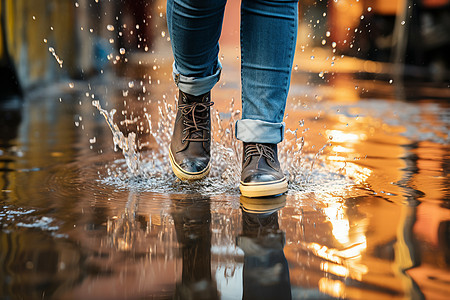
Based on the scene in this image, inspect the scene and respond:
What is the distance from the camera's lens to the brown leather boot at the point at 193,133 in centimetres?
217

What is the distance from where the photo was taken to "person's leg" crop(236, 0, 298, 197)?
1914 millimetres

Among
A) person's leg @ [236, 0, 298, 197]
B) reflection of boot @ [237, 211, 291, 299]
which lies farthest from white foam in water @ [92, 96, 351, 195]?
reflection of boot @ [237, 211, 291, 299]

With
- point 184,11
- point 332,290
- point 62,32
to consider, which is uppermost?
point 62,32

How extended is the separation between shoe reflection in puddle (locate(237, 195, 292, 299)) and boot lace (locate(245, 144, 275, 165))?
14 centimetres

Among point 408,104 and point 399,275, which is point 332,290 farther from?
point 408,104

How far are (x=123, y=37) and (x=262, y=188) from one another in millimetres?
11679

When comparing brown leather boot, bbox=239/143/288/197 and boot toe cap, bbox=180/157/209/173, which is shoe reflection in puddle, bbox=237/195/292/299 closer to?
brown leather boot, bbox=239/143/288/197

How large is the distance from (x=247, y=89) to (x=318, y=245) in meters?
0.67

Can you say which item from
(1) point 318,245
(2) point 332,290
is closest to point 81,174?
(1) point 318,245

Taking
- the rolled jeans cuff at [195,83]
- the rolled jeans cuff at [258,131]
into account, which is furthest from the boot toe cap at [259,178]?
the rolled jeans cuff at [195,83]

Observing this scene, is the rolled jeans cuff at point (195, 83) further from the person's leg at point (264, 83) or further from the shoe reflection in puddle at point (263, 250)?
the shoe reflection in puddle at point (263, 250)

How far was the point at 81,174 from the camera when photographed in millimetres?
2273

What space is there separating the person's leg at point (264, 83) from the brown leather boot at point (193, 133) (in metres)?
0.23

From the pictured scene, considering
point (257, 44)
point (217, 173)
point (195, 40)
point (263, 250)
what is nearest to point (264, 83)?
Answer: point (257, 44)
